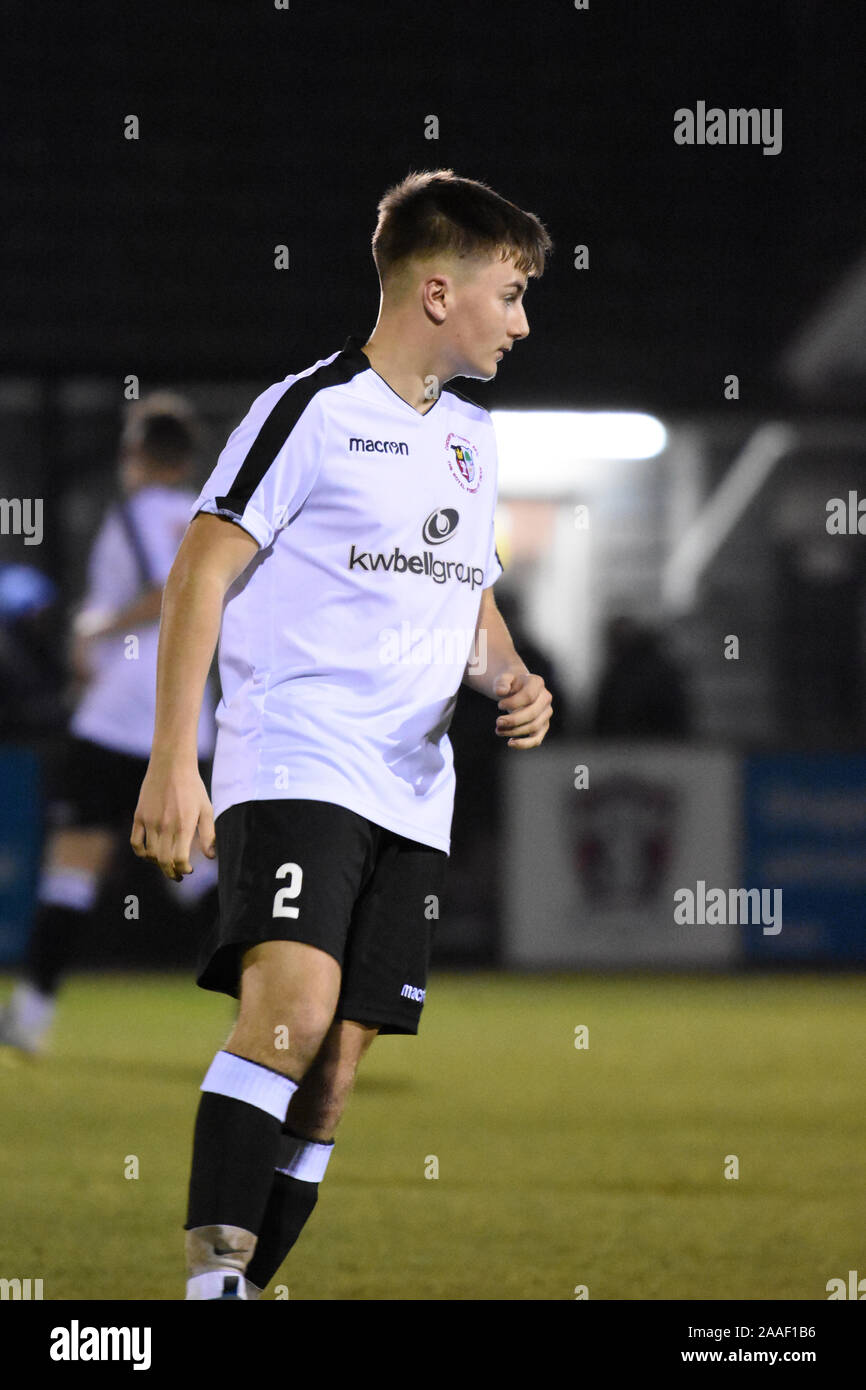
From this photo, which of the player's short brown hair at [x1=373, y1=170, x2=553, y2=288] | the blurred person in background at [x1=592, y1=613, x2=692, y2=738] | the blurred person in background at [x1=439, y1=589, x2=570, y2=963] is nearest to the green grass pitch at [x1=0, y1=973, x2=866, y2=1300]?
the blurred person in background at [x1=439, y1=589, x2=570, y2=963]

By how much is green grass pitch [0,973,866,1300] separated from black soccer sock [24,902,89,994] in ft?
1.03

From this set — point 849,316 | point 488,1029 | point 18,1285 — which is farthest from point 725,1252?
point 849,316

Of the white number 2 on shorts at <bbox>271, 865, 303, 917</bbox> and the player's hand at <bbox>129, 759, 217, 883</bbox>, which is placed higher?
the player's hand at <bbox>129, 759, 217, 883</bbox>

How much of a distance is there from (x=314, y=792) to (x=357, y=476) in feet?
1.59

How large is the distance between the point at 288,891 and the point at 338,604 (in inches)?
17.5

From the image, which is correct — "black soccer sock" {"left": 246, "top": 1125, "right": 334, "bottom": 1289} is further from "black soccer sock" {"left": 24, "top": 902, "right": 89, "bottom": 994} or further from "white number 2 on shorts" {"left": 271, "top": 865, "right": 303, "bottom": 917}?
"black soccer sock" {"left": 24, "top": 902, "right": 89, "bottom": 994}

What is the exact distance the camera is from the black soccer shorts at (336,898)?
2801 mm

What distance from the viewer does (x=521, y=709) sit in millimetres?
3125

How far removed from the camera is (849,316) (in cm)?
1708

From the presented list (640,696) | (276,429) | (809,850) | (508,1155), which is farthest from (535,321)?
(276,429)

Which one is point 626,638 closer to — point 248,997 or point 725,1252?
point 725,1252

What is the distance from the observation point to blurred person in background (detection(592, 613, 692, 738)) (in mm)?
10609

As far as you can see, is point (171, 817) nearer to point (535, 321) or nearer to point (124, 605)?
point (124, 605)

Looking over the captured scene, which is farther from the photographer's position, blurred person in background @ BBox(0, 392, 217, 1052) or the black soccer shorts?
blurred person in background @ BBox(0, 392, 217, 1052)
